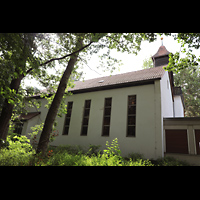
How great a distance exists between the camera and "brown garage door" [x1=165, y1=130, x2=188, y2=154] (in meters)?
10.3

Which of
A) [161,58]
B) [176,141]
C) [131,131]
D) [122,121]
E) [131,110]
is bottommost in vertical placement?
[176,141]

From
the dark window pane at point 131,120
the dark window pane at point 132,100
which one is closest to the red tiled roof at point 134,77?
the dark window pane at point 132,100

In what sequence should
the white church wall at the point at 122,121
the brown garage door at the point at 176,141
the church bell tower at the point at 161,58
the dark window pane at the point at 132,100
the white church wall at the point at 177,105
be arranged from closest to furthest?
the white church wall at the point at 122,121
the brown garage door at the point at 176,141
the dark window pane at the point at 132,100
the church bell tower at the point at 161,58
the white church wall at the point at 177,105

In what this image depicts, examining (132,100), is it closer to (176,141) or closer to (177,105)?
(176,141)

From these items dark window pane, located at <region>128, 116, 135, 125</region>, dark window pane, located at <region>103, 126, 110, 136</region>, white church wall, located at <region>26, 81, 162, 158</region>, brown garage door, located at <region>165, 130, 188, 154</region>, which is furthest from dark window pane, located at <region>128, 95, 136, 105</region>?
brown garage door, located at <region>165, 130, 188, 154</region>

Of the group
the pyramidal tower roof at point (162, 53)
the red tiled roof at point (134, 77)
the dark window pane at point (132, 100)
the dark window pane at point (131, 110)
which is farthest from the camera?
the pyramidal tower roof at point (162, 53)

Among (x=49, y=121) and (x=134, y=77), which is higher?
(x=134, y=77)

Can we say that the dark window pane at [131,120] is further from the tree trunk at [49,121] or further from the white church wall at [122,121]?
the tree trunk at [49,121]

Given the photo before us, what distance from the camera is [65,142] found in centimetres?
1394

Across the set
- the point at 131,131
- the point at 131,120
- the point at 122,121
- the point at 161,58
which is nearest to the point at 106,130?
the point at 122,121

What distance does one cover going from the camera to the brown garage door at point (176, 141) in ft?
33.9

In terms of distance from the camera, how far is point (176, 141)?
10.5m
